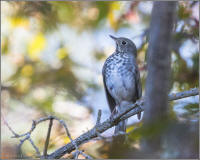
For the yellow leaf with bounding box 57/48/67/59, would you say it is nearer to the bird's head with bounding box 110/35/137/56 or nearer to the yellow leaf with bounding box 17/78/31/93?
the yellow leaf with bounding box 17/78/31/93

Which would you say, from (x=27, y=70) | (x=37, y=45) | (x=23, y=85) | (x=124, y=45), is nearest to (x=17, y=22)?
(x=37, y=45)

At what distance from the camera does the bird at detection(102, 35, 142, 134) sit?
11.5ft

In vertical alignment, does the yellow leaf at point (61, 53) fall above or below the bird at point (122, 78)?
above

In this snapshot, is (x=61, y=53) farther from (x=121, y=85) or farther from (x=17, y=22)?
(x=121, y=85)

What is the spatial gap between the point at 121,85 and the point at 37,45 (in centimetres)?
191

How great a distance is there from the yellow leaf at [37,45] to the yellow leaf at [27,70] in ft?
0.98

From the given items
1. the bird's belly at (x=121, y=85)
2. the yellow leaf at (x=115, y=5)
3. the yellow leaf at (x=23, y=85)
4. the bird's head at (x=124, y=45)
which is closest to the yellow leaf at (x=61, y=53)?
the yellow leaf at (x=23, y=85)

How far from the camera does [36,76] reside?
4293 millimetres

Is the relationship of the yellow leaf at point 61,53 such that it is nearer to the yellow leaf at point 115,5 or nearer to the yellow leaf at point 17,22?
the yellow leaf at point 17,22

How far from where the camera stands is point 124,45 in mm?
3893

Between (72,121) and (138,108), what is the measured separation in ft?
4.99

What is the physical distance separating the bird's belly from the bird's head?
0.44 metres

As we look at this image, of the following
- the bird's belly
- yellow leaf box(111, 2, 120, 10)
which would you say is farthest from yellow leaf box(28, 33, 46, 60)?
the bird's belly

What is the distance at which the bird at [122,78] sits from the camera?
11.5ft
